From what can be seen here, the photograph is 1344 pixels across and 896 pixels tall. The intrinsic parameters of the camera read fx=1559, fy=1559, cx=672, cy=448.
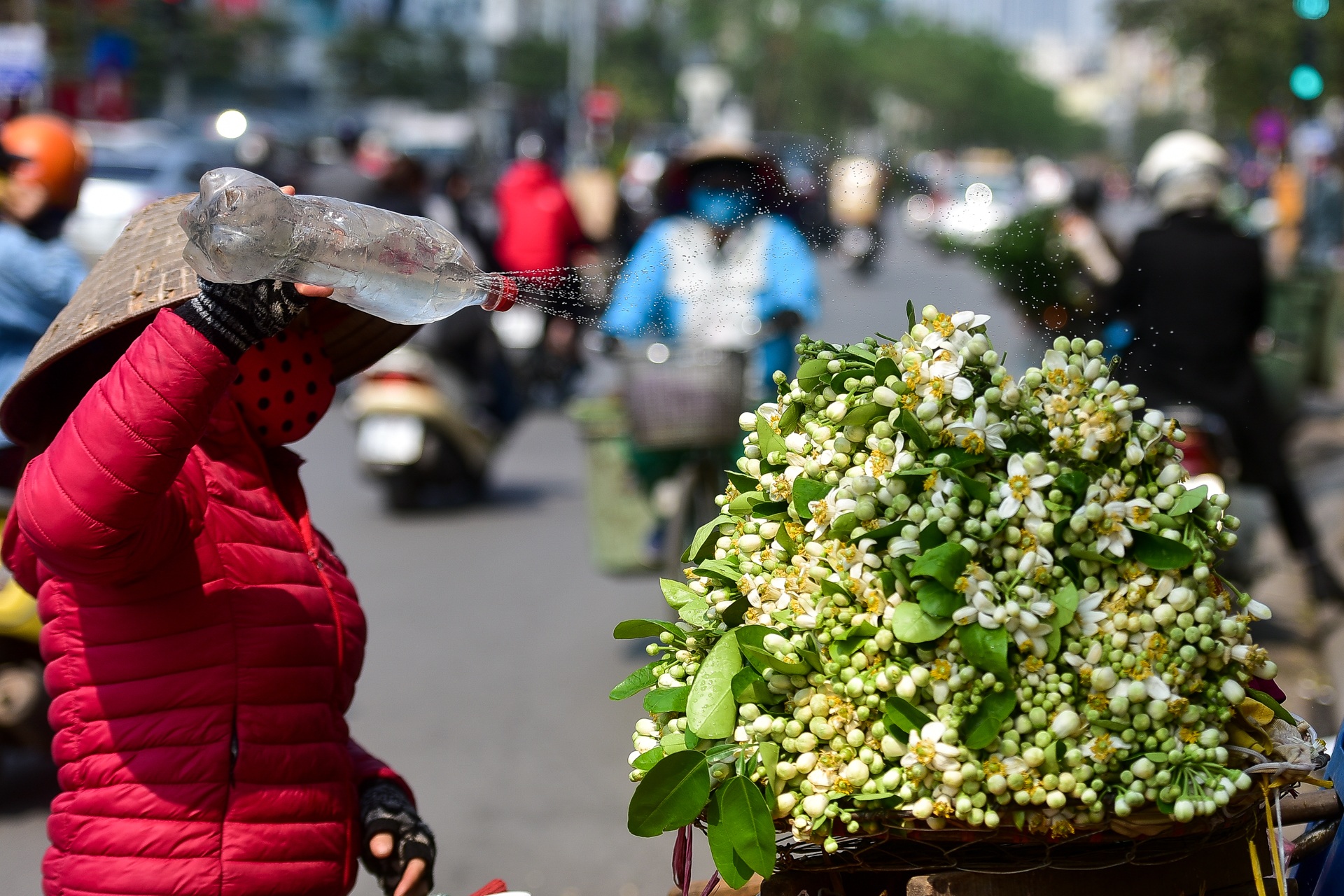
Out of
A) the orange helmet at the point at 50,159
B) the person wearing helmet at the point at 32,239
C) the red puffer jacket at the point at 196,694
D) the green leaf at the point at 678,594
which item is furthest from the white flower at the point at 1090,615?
the orange helmet at the point at 50,159

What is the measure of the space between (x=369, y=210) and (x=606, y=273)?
62 centimetres

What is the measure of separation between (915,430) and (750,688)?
39 centimetres

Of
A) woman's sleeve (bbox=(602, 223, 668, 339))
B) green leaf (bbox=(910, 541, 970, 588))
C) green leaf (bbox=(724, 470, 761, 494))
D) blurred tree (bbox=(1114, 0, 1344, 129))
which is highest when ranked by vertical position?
blurred tree (bbox=(1114, 0, 1344, 129))

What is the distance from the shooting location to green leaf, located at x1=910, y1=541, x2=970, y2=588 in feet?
6.12

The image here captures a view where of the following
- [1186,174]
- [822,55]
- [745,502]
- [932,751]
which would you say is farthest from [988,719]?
[822,55]

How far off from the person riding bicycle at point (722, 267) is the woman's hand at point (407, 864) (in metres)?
0.95

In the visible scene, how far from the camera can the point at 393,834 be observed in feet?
8.19

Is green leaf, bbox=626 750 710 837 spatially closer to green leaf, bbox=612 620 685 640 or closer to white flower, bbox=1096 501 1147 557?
green leaf, bbox=612 620 685 640

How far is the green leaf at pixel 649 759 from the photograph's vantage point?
79.8 inches

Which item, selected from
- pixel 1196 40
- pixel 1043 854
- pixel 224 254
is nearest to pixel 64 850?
pixel 224 254

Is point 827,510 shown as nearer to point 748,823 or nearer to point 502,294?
point 748,823

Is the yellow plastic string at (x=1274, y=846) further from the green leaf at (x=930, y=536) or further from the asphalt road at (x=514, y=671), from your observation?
the asphalt road at (x=514, y=671)

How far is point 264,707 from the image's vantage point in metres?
2.29

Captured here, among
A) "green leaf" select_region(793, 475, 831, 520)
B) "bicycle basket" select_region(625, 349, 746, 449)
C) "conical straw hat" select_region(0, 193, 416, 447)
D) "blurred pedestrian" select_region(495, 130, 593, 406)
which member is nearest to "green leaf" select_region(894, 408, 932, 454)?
"green leaf" select_region(793, 475, 831, 520)
